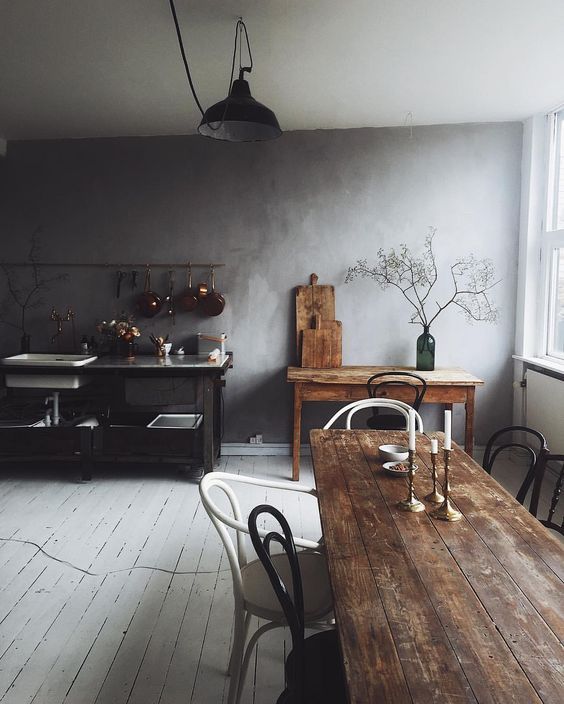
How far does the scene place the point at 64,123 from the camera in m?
4.52

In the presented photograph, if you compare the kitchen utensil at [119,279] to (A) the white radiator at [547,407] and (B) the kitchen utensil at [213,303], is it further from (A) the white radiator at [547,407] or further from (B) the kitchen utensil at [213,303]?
(A) the white radiator at [547,407]

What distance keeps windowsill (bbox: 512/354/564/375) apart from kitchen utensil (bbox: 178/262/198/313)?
2.59 meters

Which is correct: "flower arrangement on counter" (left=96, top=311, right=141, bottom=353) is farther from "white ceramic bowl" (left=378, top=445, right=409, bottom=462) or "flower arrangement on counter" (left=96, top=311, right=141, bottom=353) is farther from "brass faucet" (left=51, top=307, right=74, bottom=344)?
"white ceramic bowl" (left=378, top=445, right=409, bottom=462)

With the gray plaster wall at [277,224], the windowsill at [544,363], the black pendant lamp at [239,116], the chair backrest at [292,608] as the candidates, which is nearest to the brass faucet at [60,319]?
the gray plaster wall at [277,224]

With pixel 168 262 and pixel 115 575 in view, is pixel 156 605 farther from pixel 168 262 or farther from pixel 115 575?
pixel 168 262

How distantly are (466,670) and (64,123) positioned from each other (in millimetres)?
4564

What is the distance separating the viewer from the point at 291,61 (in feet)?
11.2

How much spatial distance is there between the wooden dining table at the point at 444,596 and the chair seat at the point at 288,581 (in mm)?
221

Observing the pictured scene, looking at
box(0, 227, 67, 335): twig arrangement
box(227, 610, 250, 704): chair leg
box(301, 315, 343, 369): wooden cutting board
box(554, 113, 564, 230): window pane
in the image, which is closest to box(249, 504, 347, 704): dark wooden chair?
box(227, 610, 250, 704): chair leg

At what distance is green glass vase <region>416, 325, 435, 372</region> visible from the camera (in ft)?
15.0

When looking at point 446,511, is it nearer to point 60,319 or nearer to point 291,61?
point 291,61

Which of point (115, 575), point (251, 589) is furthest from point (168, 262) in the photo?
point (251, 589)

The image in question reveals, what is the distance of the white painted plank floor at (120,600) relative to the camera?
82.3 inches

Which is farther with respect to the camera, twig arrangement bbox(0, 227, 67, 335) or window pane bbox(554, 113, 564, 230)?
twig arrangement bbox(0, 227, 67, 335)
